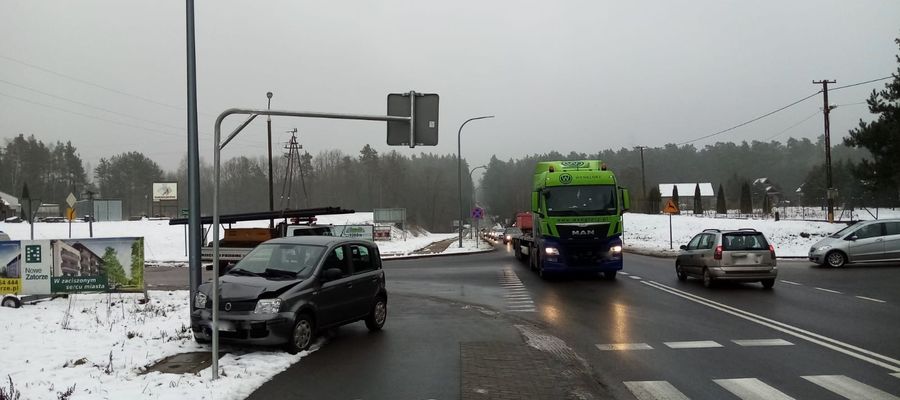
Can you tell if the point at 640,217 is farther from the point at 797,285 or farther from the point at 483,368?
the point at 483,368

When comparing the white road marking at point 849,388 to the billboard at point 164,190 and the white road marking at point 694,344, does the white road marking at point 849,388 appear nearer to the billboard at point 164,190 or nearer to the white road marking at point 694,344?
the white road marking at point 694,344

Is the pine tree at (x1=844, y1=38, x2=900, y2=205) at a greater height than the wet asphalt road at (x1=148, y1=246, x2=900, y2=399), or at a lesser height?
greater

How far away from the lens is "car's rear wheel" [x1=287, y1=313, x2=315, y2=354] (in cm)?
805

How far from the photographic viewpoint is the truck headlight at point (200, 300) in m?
8.28

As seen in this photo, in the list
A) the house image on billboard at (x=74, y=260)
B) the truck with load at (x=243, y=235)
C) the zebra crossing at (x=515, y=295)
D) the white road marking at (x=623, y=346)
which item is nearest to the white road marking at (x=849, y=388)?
the white road marking at (x=623, y=346)

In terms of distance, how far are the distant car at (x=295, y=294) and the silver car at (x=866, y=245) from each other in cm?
1900

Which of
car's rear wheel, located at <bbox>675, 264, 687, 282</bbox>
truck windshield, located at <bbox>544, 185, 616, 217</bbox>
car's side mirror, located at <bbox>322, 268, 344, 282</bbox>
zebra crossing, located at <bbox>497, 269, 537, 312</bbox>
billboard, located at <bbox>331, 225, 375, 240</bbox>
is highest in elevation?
truck windshield, located at <bbox>544, 185, 616, 217</bbox>

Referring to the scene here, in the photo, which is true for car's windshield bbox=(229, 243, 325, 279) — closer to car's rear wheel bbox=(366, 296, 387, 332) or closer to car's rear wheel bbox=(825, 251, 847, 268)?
car's rear wheel bbox=(366, 296, 387, 332)

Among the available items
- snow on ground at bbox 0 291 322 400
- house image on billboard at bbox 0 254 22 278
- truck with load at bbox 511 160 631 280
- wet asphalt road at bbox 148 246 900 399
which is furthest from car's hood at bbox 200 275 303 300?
truck with load at bbox 511 160 631 280

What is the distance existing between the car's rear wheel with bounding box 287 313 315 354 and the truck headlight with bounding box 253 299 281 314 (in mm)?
346

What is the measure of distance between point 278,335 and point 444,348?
235 cm

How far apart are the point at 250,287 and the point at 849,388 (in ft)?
23.3

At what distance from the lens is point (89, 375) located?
6.74m

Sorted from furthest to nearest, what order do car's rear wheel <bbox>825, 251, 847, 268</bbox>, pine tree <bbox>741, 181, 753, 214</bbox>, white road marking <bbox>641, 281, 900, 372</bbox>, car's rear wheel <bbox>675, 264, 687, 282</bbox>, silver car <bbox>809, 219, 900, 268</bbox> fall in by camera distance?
pine tree <bbox>741, 181, 753, 214</bbox>
car's rear wheel <bbox>825, 251, 847, 268</bbox>
silver car <bbox>809, 219, 900, 268</bbox>
car's rear wheel <bbox>675, 264, 687, 282</bbox>
white road marking <bbox>641, 281, 900, 372</bbox>
